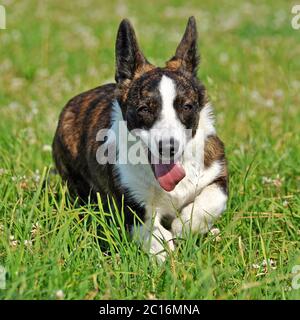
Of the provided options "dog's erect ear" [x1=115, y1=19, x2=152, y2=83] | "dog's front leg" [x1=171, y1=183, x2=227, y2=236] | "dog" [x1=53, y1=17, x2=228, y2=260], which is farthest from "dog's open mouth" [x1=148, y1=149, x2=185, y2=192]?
"dog's erect ear" [x1=115, y1=19, x2=152, y2=83]

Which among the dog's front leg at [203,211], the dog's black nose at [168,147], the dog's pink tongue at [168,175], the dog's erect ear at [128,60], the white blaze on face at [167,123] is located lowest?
the dog's front leg at [203,211]

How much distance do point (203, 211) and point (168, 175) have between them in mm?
330

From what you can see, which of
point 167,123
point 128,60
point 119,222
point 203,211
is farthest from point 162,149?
point 128,60

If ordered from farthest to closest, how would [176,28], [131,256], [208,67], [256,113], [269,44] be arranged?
[176,28] → [269,44] → [208,67] → [256,113] → [131,256]

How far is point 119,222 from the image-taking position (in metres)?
4.63

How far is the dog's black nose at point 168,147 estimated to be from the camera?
461cm

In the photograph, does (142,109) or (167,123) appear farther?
(142,109)

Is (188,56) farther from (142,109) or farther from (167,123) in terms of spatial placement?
(167,123)

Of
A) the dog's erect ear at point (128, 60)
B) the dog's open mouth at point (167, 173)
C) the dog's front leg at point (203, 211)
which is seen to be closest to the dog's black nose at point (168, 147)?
the dog's open mouth at point (167, 173)

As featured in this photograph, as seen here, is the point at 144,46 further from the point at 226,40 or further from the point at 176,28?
the point at 176,28

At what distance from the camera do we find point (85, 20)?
14719mm

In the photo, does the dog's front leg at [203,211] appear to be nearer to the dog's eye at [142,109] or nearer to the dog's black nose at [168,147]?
A: the dog's black nose at [168,147]
